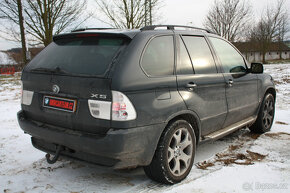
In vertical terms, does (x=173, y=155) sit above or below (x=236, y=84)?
below

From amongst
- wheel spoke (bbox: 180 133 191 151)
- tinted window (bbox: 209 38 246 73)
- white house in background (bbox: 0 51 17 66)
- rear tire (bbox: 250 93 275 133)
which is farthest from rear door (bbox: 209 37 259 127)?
white house in background (bbox: 0 51 17 66)

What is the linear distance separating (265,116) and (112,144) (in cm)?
354

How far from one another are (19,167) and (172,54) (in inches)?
94.4

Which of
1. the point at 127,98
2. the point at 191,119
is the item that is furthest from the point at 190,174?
the point at 127,98

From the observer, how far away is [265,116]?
496cm

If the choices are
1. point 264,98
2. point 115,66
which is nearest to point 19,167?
point 115,66

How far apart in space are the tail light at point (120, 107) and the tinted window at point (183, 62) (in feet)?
2.90

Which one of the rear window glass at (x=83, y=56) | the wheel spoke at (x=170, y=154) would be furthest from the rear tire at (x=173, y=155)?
the rear window glass at (x=83, y=56)

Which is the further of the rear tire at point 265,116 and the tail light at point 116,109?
the rear tire at point 265,116

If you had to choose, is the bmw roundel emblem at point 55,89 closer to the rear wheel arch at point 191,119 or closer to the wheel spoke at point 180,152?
the rear wheel arch at point 191,119

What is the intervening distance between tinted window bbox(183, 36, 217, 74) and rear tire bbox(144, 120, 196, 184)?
77 cm

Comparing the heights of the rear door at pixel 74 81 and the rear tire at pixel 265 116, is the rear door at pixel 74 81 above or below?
above

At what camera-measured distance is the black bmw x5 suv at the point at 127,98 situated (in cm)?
249

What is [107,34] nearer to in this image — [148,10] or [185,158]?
[185,158]
